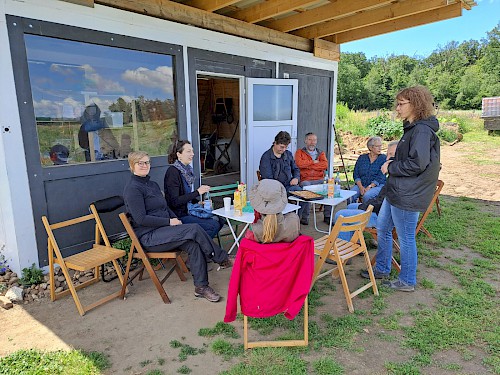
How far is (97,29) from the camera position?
3.61 m

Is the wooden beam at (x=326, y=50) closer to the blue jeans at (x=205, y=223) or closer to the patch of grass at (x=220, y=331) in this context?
the blue jeans at (x=205, y=223)

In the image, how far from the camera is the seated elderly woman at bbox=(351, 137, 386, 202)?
Answer: 175 inches

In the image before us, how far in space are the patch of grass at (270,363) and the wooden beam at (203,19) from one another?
11.9 ft

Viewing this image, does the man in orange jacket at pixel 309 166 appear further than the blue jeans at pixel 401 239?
Yes

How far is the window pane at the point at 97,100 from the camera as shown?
3361 mm

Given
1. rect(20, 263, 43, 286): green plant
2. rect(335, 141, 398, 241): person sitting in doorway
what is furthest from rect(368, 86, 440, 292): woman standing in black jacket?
rect(20, 263, 43, 286): green plant

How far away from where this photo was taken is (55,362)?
2.24 metres

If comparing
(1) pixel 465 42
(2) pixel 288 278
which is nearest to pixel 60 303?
(2) pixel 288 278

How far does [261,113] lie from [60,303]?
3903 mm

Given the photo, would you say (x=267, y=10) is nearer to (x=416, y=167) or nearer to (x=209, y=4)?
(x=209, y=4)

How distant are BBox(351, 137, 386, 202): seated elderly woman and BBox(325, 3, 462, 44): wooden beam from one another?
2.19 metres

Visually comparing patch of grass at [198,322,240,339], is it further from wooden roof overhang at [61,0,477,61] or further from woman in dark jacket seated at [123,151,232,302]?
wooden roof overhang at [61,0,477,61]

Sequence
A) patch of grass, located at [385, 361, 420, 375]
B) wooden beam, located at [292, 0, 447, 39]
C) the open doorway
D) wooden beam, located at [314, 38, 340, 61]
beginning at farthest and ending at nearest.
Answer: the open doorway, wooden beam, located at [314, 38, 340, 61], wooden beam, located at [292, 0, 447, 39], patch of grass, located at [385, 361, 420, 375]

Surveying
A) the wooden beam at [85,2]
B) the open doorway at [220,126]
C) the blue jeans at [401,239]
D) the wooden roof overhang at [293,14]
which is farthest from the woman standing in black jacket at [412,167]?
the open doorway at [220,126]
